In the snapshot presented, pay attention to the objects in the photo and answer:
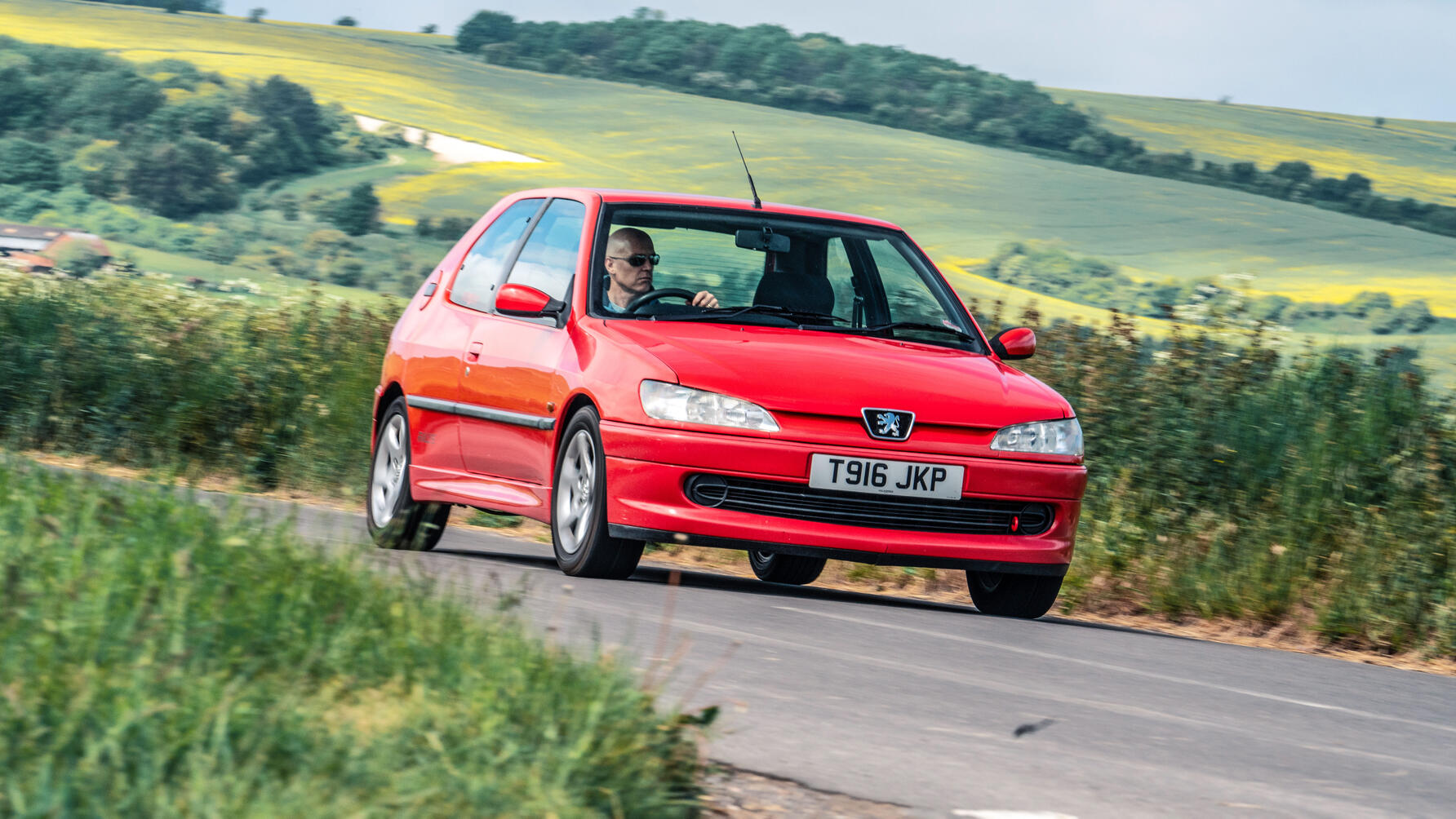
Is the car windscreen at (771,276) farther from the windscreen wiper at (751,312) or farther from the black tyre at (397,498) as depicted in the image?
the black tyre at (397,498)

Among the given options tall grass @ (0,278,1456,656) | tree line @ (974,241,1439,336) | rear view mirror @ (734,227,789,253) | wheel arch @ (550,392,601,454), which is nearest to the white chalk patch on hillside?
tree line @ (974,241,1439,336)

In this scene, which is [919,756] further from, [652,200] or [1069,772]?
[652,200]

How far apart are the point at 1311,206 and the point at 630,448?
113ft

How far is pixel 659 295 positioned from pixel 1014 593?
2.07m

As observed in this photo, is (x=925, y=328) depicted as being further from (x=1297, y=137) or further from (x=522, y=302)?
(x=1297, y=137)

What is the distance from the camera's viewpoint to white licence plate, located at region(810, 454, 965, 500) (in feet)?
25.5

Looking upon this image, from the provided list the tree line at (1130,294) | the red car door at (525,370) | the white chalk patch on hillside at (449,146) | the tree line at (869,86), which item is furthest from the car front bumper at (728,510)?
the white chalk patch on hillside at (449,146)

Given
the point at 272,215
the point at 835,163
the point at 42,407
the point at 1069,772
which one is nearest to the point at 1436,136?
the point at 835,163

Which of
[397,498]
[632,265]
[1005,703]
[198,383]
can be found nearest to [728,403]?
[632,265]

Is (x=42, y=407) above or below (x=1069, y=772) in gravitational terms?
below

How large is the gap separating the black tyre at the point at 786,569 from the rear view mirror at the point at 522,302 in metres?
2.42

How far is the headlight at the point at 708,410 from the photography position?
7.71 meters

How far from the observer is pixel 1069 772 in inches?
201

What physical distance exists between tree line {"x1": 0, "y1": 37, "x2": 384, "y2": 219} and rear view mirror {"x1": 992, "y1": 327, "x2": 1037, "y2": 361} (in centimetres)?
2823
